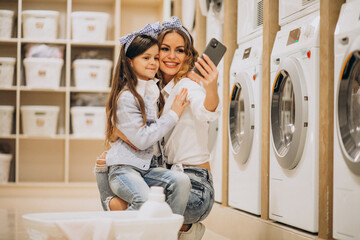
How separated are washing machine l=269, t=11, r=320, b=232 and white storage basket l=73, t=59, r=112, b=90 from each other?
102 inches

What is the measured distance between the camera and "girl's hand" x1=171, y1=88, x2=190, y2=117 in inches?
81.0

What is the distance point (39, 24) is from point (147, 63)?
3.06 meters

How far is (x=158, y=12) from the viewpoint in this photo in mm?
5383

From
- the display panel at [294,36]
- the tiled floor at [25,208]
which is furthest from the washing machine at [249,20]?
the tiled floor at [25,208]

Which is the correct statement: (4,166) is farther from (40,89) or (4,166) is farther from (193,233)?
(193,233)

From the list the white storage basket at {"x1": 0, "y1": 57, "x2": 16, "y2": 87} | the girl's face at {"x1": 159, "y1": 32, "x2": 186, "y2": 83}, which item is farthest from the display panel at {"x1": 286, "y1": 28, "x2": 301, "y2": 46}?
the white storage basket at {"x1": 0, "y1": 57, "x2": 16, "y2": 87}

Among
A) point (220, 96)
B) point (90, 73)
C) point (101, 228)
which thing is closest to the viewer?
point (101, 228)

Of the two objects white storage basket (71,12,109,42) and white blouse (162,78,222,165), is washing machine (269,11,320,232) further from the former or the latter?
white storage basket (71,12,109,42)

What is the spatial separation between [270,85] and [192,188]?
31.3 inches

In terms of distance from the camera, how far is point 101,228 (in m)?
1.55

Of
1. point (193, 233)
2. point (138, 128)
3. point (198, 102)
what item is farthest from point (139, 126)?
point (193, 233)

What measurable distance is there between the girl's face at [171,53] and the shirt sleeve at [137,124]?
0.28 meters

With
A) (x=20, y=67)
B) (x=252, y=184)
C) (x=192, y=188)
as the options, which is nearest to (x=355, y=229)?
(x=192, y=188)

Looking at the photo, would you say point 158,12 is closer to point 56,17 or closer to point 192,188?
point 56,17
